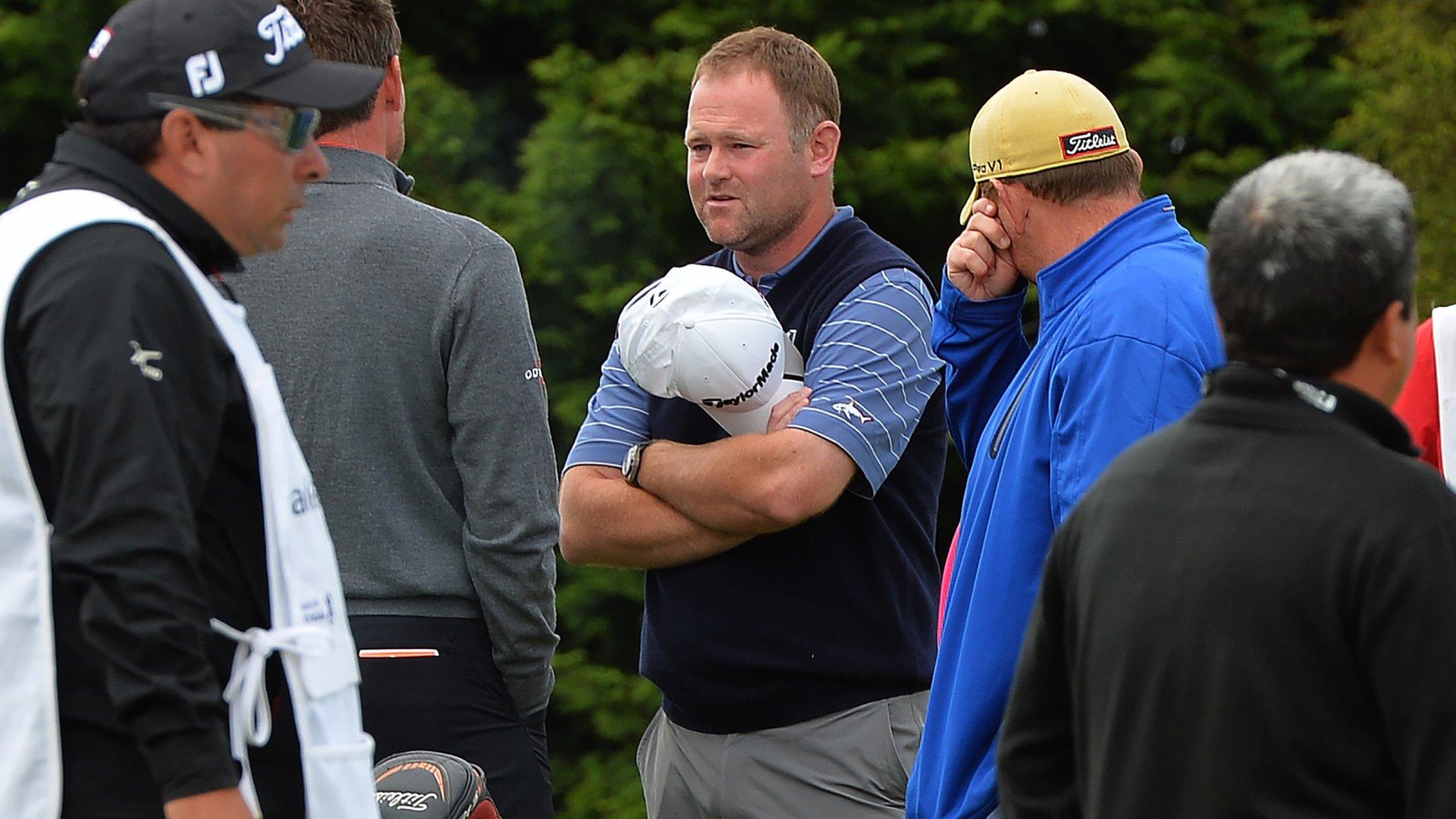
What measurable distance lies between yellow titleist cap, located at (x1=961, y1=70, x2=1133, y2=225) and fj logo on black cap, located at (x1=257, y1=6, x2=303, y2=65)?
1259 mm

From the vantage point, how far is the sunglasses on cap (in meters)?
2.08

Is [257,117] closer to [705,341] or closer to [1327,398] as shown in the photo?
[705,341]

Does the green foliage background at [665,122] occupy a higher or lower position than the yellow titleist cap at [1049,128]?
lower

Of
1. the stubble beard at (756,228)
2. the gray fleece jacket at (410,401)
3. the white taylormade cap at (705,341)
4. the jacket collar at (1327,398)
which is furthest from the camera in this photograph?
the stubble beard at (756,228)

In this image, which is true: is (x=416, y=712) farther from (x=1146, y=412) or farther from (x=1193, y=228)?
(x=1193, y=228)

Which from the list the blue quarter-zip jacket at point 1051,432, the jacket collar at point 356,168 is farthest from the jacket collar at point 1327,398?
the jacket collar at point 356,168

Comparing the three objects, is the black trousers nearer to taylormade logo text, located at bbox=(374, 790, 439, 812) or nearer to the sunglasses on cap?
taylormade logo text, located at bbox=(374, 790, 439, 812)

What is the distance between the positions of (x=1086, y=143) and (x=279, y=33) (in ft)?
4.55

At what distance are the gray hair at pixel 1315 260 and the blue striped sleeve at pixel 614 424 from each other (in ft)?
5.91

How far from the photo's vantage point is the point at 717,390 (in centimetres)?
320

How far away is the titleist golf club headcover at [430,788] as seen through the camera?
2.74 m

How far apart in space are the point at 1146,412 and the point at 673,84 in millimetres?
5152

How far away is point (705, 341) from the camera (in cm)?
313

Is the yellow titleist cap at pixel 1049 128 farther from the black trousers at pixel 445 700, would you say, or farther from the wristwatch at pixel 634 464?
the black trousers at pixel 445 700
